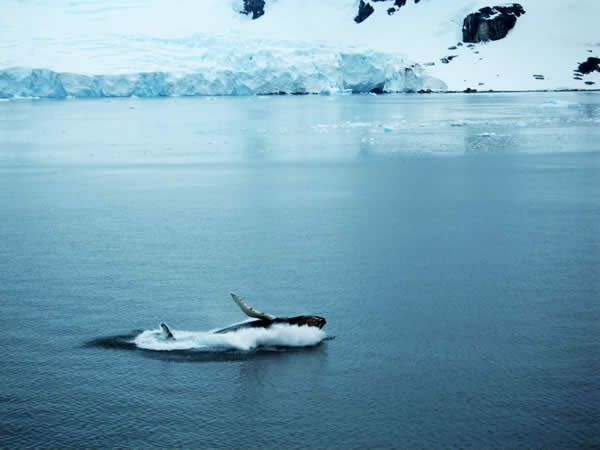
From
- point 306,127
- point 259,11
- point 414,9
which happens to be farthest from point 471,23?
point 306,127

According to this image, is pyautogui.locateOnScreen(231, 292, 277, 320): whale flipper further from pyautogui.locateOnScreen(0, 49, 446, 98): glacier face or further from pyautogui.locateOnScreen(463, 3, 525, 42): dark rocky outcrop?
pyautogui.locateOnScreen(463, 3, 525, 42): dark rocky outcrop

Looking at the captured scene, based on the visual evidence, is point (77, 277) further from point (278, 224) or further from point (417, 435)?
point (417, 435)

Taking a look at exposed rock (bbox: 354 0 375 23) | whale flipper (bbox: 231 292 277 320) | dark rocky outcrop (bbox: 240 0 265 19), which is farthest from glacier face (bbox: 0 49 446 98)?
whale flipper (bbox: 231 292 277 320)

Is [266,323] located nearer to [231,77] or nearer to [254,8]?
[231,77]

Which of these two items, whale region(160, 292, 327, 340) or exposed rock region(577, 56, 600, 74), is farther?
exposed rock region(577, 56, 600, 74)

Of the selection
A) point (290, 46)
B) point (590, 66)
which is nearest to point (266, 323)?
point (290, 46)

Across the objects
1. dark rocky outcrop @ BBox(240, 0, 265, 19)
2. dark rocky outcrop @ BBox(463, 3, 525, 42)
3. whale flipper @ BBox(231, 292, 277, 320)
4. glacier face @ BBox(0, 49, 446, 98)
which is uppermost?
dark rocky outcrop @ BBox(240, 0, 265, 19)
